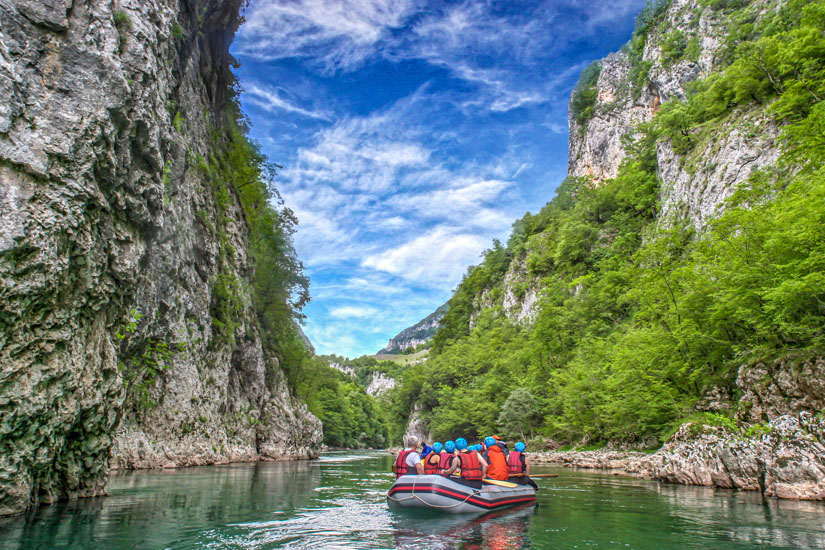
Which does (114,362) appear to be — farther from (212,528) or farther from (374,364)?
(374,364)

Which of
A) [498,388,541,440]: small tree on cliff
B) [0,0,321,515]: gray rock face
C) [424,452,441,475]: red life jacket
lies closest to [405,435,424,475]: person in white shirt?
[424,452,441,475]: red life jacket

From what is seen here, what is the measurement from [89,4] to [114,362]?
772 centimetres

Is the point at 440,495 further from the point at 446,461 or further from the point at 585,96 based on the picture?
the point at 585,96

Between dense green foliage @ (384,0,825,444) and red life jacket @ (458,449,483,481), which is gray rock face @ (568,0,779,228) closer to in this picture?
dense green foliage @ (384,0,825,444)

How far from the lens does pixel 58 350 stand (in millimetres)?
8258

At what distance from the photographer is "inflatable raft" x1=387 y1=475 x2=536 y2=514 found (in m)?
10.2

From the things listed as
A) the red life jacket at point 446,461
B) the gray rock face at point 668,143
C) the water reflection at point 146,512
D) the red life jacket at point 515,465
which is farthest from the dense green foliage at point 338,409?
the gray rock face at point 668,143

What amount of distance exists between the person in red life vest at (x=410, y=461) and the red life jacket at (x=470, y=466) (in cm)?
118

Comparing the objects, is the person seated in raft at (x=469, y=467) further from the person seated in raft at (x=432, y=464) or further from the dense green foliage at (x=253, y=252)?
the dense green foliage at (x=253, y=252)

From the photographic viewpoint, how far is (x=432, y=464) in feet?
38.3

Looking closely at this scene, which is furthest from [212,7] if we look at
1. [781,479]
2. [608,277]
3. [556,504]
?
[608,277]

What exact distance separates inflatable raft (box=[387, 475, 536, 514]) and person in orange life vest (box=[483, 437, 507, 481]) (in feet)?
4.72

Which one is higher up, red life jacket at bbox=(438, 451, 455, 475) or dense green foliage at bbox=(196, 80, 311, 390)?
dense green foliage at bbox=(196, 80, 311, 390)

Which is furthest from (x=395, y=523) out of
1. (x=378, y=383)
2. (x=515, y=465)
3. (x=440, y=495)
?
(x=378, y=383)
